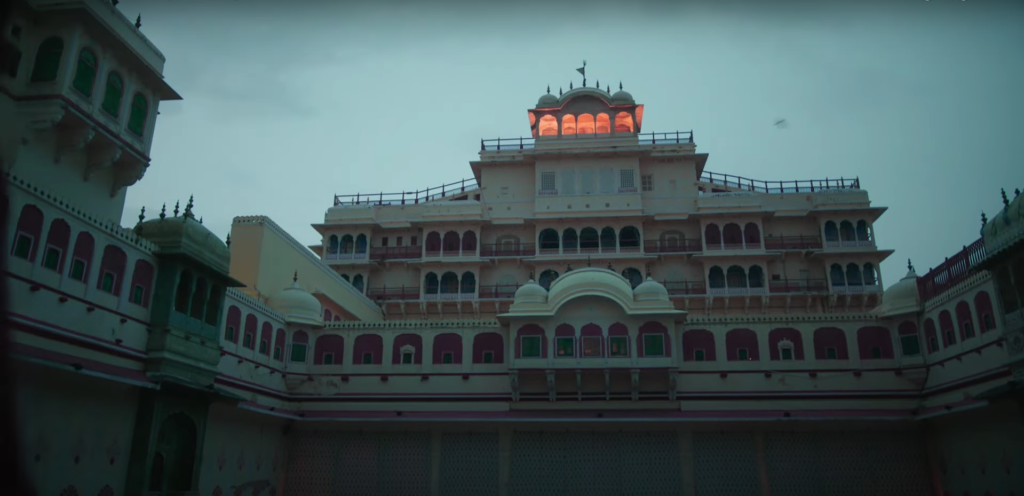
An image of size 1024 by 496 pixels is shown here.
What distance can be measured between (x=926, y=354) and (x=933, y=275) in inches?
114

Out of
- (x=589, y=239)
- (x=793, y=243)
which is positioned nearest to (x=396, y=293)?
(x=589, y=239)

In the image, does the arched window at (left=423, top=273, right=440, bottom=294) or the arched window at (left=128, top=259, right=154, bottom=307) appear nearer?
the arched window at (left=128, top=259, right=154, bottom=307)

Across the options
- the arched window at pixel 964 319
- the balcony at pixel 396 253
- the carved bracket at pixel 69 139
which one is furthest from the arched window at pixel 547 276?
the carved bracket at pixel 69 139

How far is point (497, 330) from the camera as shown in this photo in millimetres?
28703

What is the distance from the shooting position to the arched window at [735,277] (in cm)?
4016

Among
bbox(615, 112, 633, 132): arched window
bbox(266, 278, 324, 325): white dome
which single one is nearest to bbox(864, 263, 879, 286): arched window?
bbox(615, 112, 633, 132): arched window

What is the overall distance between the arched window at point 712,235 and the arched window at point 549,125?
35.6 ft

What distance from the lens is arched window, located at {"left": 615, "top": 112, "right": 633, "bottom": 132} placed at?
44.2 meters

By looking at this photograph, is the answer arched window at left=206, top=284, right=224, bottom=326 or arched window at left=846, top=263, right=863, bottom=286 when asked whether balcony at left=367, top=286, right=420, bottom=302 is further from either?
arched window at left=846, top=263, right=863, bottom=286

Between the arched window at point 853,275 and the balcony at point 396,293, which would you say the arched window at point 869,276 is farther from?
the balcony at point 396,293

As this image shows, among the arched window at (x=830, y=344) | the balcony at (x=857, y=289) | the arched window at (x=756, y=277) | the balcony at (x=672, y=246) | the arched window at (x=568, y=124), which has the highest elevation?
the arched window at (x=568, y=124)

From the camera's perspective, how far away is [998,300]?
813 inches

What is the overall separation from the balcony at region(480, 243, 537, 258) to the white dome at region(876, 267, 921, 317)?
Answer: 19.3 metres

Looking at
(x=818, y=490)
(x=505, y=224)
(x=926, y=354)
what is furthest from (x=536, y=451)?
(x=505, y=224)
